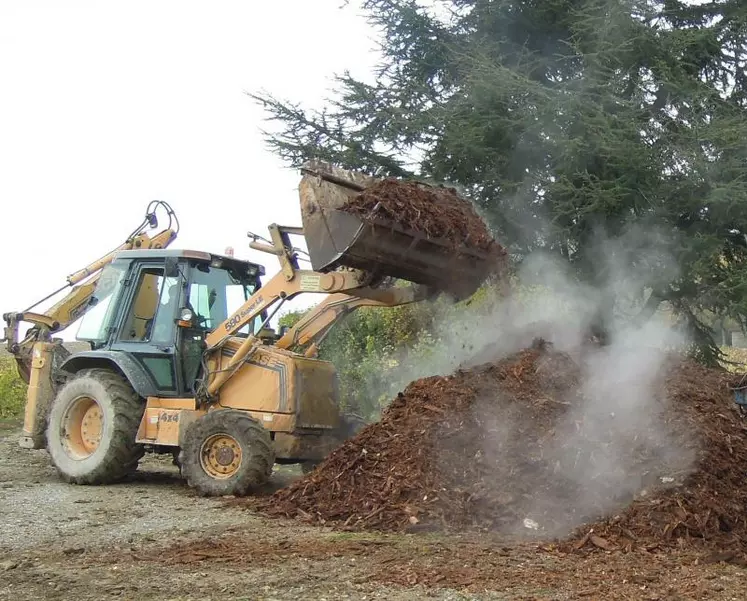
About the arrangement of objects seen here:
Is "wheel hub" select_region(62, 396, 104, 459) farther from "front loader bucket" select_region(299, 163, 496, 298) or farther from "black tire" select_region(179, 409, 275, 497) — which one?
"front loader bucket" select_region(299, 163, 496, 298)

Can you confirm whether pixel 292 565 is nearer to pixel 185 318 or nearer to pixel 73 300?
pixel 185 318

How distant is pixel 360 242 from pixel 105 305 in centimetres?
390

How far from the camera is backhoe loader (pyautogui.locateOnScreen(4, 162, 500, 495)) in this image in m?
8.36

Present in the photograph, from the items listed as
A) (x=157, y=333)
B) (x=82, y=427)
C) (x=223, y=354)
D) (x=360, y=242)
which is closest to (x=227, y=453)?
(x=223, y=354)

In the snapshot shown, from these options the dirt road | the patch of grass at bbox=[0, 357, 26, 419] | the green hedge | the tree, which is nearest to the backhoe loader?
the dirt road

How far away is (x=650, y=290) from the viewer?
1310 centimetres

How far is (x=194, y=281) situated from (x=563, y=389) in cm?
435

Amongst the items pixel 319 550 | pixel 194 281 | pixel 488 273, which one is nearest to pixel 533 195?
pixel 488 273

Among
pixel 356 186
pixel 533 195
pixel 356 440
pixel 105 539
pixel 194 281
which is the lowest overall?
Result: pixel 105 539

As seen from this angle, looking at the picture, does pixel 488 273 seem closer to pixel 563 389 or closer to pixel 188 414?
pixel 563 389

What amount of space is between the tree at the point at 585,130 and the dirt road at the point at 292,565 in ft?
19.3

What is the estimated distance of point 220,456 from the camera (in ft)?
28.8

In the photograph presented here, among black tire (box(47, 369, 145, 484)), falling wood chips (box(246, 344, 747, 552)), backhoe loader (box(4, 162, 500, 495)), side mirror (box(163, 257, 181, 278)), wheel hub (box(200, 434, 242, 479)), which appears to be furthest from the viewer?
side mirror (box(163, 257, 181, 278))

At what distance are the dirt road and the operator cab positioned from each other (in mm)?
2372
